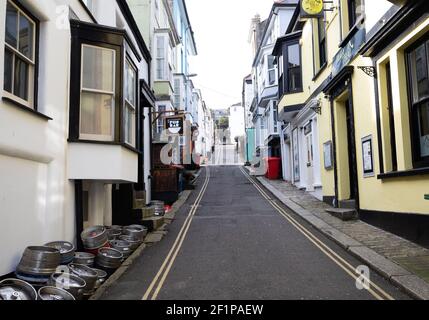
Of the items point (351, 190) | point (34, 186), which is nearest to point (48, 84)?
point (34, 186)

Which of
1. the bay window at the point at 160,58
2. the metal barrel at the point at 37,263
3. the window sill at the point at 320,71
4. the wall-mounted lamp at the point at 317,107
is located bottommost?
the metal barrel at the point at 37,263

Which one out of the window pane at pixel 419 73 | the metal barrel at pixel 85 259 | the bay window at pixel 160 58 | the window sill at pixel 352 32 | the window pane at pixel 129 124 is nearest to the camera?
the metal barrel at pixel 85 259

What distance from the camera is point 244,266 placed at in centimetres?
727

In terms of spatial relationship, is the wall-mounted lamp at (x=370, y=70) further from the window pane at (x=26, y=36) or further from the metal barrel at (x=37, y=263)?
the metal barrel at (x=37, y=263)

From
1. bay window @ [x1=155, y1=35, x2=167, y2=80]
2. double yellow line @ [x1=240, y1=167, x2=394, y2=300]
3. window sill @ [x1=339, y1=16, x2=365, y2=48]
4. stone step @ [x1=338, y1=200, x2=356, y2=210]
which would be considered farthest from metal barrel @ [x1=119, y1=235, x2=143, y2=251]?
bay window @ [x1=155, y1=35, x2=167, y2=80]

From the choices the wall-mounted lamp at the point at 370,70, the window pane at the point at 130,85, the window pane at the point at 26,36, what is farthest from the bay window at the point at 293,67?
the window pane at the point at 26,36

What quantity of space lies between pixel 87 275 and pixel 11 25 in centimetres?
390

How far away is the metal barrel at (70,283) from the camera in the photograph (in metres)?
5.48

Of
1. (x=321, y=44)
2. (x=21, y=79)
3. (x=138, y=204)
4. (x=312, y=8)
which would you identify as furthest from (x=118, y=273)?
(x=321, y=44)

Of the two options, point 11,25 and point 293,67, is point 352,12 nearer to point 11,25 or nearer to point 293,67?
point 293,67

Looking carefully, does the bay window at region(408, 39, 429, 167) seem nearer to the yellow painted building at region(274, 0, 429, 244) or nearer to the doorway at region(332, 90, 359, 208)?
the yellow painted building at region(274, 0, 429, 244)

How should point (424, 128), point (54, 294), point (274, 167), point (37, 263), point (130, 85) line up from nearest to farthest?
point (54, 294) < point (37, 263) < point (424, 128) < point (130, 85) < point (274, 167)

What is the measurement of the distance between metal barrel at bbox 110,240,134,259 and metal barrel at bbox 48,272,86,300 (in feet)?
8.21

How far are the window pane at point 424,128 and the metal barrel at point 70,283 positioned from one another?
21.7 feet
